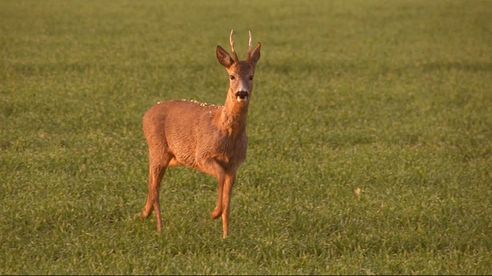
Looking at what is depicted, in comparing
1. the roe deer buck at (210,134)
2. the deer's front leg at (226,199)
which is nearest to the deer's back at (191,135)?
the roe deer buck at (210,134)

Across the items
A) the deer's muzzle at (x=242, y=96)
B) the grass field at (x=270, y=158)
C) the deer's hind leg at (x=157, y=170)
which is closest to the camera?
the deer's muzzle at (x=242, y=96)

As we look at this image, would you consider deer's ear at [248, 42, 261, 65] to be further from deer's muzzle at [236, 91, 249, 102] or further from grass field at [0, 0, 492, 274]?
grass field at [0, 0, 492, 274]

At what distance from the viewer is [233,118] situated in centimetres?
791

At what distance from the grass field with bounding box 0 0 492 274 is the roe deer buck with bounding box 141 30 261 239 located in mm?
570

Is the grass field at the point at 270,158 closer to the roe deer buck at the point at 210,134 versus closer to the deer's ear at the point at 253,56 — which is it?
the roe deer buck at the point at 210,134

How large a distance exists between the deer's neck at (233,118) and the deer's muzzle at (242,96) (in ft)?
0.64

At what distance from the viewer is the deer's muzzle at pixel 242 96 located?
24.8ft

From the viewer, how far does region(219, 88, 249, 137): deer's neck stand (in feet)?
25.8

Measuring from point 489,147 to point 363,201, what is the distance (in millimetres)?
3866

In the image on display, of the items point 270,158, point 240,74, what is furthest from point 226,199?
point 270,158

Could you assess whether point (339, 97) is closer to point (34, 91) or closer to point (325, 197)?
point (34, 91)

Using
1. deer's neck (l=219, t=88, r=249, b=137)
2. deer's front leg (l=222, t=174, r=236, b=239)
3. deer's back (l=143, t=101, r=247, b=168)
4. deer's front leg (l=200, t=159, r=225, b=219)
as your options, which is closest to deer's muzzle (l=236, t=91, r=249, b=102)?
deer's neck (l=219, t=88, r=249, b=137)

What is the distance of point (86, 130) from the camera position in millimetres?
13695

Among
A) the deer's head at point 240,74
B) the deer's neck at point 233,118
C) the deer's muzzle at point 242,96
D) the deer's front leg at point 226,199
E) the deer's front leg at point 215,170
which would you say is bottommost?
the deer's front leg at point 226,199
